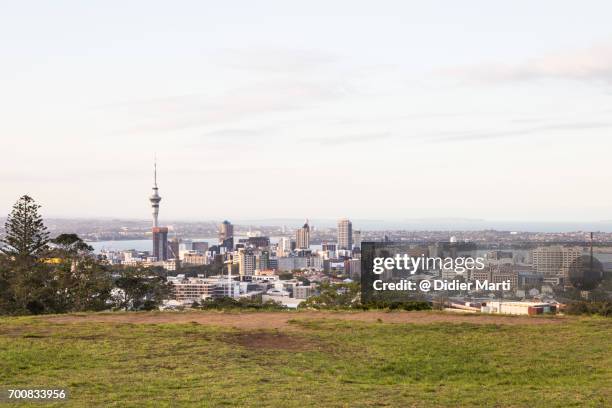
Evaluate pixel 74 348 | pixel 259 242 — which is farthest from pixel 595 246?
pixel 259 242

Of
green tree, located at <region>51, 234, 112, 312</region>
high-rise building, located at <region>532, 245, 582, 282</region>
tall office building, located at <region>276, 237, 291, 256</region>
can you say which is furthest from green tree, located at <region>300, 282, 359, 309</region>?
tall office building, located at <region>276, 237, 291, 256</region>

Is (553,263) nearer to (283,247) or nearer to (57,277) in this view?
(57,277)

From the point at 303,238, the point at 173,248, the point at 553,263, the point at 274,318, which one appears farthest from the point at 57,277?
the point at 303,238

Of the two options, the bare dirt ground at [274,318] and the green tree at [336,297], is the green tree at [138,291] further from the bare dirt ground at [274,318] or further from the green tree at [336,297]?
the bare dirt ground at [274,318]

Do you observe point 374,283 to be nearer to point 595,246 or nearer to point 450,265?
point 450,265

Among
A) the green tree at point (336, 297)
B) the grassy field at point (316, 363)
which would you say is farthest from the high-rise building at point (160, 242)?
the grassy field at point (316, 363)

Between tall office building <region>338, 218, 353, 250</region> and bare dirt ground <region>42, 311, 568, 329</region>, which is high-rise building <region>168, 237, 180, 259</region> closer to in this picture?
tall office building <region>338, 218, 353, 250</region>
